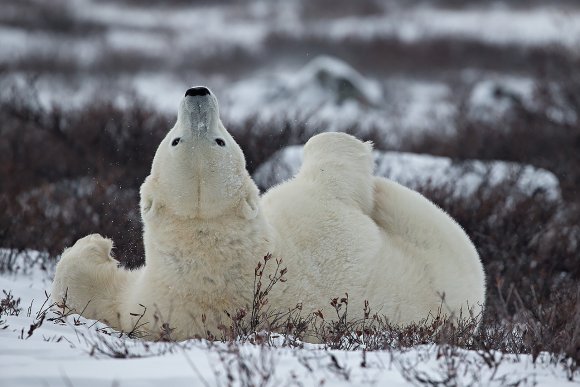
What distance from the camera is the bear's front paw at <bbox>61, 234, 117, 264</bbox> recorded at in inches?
137

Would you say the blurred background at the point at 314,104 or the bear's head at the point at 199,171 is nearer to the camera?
the bear's head at the point at 199,171

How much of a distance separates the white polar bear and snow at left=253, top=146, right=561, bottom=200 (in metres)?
2.67

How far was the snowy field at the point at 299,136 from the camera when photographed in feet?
8.24

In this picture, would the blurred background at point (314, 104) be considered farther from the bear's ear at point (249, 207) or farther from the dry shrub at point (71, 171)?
the bear's ear at point (249, 207)

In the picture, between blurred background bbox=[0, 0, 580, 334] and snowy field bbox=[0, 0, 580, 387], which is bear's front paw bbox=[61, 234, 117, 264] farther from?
blurred background bbox=[0, 0, 580, 334]

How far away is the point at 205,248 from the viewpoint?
3057 millimetres

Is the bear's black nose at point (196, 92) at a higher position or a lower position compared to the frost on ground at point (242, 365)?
higher

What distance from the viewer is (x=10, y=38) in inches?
795

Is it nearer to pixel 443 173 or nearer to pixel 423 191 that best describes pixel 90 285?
pixel 423 191

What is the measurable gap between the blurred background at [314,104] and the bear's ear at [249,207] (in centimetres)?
112

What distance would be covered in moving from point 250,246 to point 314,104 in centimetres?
1221

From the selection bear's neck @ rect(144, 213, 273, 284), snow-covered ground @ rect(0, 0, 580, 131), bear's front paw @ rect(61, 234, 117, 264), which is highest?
snow-covered ground @ rect(0, 0, 580, 131)

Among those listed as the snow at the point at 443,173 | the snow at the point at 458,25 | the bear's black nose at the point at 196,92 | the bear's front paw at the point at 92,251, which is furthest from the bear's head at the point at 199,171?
the snow at the point at 458,25

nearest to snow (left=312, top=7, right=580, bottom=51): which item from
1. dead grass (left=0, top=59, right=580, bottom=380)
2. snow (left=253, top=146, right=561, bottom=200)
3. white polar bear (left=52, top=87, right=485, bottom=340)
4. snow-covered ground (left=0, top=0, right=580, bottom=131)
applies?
snow-covered ground (left=0, top=0, right=580, bottom=131)
